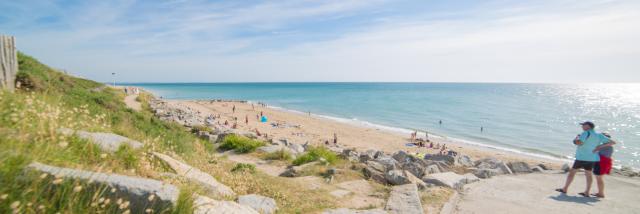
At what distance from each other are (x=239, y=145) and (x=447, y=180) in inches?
286

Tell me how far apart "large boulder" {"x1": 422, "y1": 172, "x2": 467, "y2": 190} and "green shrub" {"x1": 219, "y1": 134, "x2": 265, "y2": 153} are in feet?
20.6

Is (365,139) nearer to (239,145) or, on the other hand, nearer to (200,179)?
(239,145)

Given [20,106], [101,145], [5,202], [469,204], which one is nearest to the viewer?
[5,202]

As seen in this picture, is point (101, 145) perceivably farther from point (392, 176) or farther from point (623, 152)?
point (623, 152)

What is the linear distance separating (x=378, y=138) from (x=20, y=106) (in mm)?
24602

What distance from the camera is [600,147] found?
7.73 m

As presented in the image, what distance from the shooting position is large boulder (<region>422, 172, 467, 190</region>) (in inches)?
305

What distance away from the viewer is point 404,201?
20.9 feet

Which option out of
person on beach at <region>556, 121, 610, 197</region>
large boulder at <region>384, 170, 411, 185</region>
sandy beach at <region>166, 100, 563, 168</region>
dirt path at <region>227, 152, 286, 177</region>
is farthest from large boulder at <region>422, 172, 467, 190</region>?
sandy beach at <region>166, 100, 563, 168</region>

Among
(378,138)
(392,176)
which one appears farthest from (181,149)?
(378,138)

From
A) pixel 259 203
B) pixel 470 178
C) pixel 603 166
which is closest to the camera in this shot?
pixel 259 203

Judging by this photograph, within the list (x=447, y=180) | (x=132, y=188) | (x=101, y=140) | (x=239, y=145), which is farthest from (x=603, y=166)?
(x=239, y=145)

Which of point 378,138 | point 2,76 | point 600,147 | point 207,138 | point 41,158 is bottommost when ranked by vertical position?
point 378,138

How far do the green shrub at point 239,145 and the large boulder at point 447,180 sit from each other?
20.6ft
